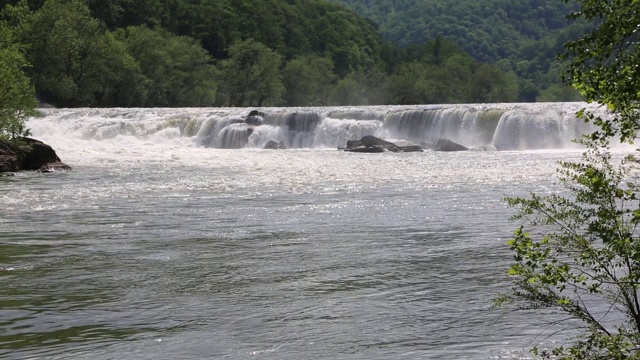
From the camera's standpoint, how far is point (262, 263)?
518 inches

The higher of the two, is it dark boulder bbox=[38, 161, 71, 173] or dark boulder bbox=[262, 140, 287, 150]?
dark boulder bbox=[262, 140, 287, 150]

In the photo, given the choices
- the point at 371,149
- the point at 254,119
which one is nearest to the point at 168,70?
the point at 254,119

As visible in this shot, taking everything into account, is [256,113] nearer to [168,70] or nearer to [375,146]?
[375,146]

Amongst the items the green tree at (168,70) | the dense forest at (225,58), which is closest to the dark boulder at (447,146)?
the dense forest at (225,58)

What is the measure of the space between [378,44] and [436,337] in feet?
457

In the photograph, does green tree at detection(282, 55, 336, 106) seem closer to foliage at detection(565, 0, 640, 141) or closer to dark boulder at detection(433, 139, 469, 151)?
dark boulder at detection(433, 139, 469, 151)

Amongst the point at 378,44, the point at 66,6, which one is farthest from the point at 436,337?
the point at 378,44

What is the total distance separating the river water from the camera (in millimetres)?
9008

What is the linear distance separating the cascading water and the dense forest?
1082 cm

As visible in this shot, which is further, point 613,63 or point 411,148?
point 411,148

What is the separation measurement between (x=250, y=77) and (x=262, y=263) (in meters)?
83.6

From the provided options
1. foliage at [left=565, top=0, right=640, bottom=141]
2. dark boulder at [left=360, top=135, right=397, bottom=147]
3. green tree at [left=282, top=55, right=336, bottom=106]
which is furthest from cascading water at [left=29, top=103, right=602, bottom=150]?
green tree at [left=282, top=55, right=336, bottom=106]

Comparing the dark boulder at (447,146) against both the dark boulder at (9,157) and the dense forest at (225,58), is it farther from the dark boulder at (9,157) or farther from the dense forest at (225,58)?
the dense forest at (225,58)

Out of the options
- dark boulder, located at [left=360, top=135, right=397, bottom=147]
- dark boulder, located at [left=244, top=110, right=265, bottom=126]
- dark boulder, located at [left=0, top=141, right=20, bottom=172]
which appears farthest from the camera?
dark boulder, located at [left=244, top=110, right=265, bottom=126]
